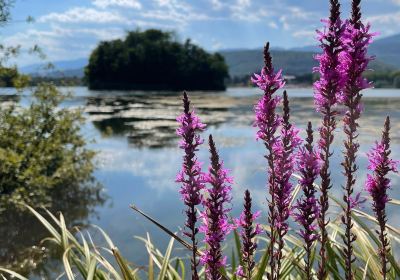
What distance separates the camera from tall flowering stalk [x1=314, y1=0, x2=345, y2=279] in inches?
72.6

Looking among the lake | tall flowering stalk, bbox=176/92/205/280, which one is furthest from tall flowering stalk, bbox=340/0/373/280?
tall flowering stalk, bbox=176/92/205/280

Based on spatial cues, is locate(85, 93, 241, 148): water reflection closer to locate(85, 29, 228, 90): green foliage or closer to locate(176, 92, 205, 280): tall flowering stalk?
locate(176, 92, 205, 280): tall flowering stalk

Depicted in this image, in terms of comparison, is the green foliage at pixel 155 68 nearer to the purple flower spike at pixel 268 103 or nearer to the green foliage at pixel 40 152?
the green foliage at pixel 40 152

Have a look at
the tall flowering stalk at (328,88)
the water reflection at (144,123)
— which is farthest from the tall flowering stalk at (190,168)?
the water reflection at (144,123)

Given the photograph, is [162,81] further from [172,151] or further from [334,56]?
[334,56]

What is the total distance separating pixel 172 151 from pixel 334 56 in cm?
1252

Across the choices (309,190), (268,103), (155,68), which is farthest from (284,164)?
(155,68)

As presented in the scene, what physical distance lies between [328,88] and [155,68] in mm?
66232

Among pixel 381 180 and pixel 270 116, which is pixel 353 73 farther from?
pixel 381 180

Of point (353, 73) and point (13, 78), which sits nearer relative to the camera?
point (353, 73)

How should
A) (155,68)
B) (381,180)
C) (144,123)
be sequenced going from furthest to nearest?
(155,68), (144,123), (381,180)

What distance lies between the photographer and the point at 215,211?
1.89m

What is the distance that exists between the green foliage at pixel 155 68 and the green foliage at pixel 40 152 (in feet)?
179

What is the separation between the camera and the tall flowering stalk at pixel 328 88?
184 cm
